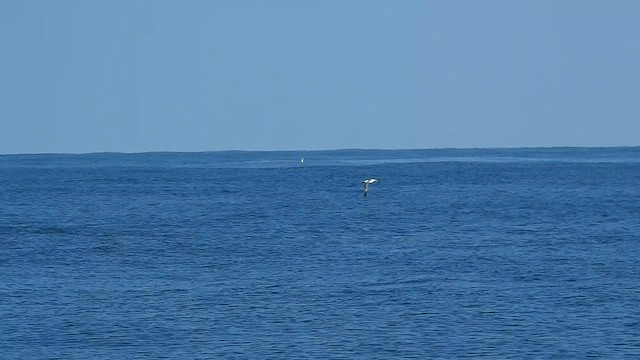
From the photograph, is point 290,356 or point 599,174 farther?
point 599,174

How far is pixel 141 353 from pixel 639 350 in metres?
18.4

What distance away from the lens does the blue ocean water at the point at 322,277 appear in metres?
46.7

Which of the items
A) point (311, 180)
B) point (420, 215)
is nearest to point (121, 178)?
point (311, 180)

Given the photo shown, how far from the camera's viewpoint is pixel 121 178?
15938 cm

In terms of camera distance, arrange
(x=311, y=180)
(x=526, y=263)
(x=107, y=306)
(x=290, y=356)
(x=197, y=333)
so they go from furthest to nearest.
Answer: (x=311, y=180) → (x=526, y=263) → (x=107, y=306) → (x=197, y=333) → (x=290, y=356)

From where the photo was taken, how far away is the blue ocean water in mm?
46656

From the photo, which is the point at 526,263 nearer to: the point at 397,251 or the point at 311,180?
the point at 397,251

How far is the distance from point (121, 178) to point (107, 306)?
107m

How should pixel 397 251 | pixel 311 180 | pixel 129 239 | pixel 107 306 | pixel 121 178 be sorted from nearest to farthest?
1. pixel 107 306
2. pixel 397 251
3. pixel 129 239
4. pixel 311 180
5. pixel 121 178

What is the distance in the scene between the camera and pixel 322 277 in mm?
61719

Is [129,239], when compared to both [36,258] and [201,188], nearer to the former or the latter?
[36,258]

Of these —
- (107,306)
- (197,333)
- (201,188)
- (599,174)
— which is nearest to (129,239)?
(107,306)

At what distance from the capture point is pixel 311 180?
149 meters

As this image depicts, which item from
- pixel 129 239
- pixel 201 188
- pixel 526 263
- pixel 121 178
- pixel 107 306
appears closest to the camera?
pixel 107 306
